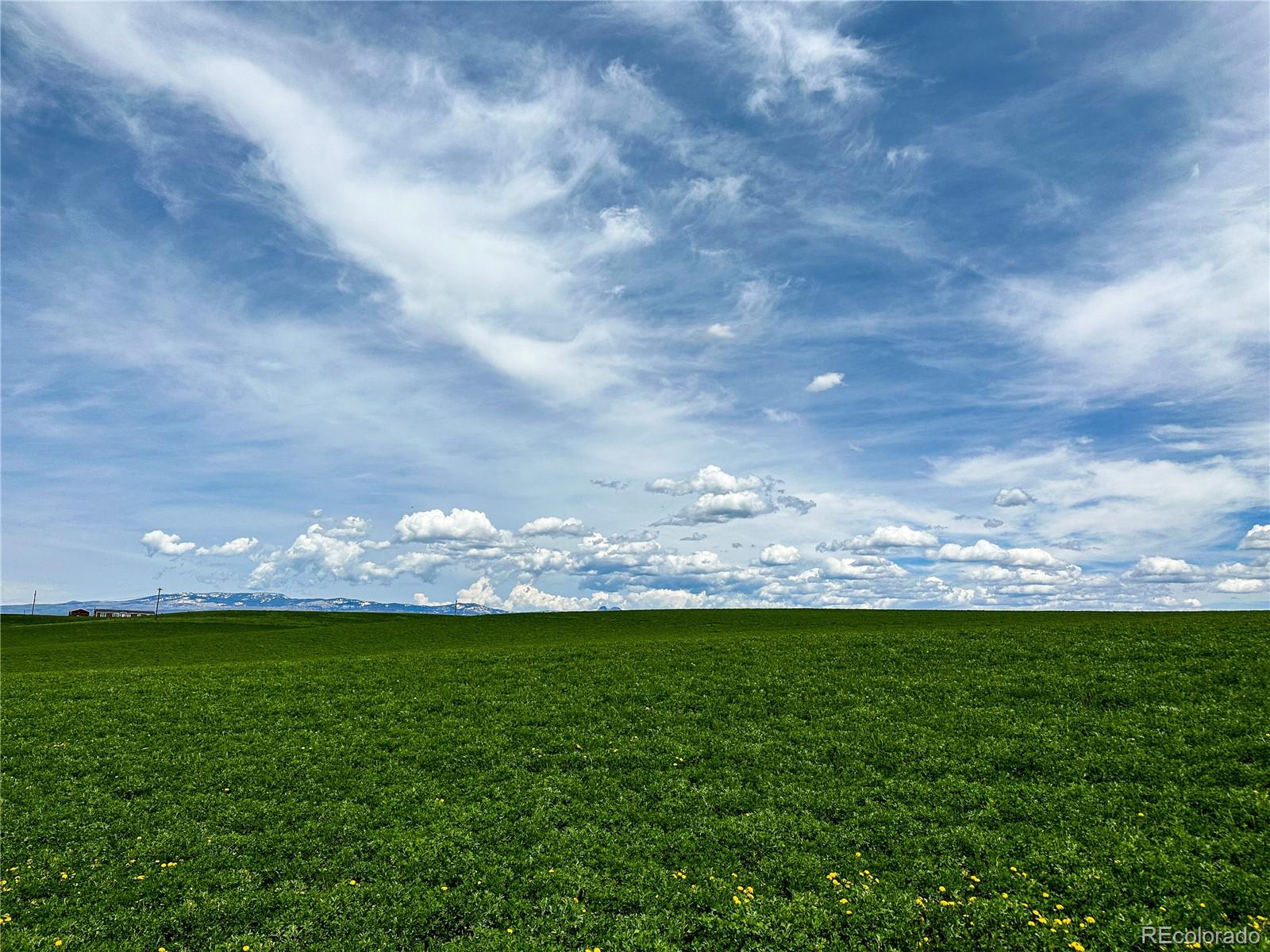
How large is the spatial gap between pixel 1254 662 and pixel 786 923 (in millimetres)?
26741

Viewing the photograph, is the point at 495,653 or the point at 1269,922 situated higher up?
the point at 495,653

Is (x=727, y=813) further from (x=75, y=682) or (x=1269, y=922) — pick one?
(x=75, y=682)

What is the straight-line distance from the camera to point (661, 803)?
20828 millimetres

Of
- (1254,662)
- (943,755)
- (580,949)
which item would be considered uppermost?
(1254,662)

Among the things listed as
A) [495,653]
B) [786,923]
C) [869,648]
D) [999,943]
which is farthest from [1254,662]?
[495,653]

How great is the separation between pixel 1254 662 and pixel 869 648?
16125mm

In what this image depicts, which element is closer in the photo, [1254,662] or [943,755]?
[943,755]

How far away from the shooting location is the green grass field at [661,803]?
51.1 feet

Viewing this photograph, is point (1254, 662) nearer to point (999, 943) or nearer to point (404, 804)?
point (999, 943)

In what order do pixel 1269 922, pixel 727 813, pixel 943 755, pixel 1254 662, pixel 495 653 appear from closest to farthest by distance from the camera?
1. pixel 1269 922
2. pixel 727 813
3. pixel 943 755
4. pixel 1254 662
5. pixel 495 653

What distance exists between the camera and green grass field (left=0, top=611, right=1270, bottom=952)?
1556 centimetres

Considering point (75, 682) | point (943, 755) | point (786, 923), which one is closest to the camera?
point (786, 923)

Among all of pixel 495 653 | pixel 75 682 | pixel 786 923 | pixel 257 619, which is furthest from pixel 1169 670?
pixel 257 619

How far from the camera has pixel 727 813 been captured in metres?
20.2
